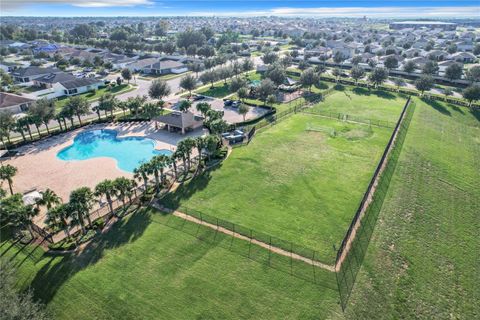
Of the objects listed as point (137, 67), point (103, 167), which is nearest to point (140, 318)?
point (103, 167)

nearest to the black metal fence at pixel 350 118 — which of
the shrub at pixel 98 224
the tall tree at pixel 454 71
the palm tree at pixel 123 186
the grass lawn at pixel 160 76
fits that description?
the tall tree at pixel 454 71

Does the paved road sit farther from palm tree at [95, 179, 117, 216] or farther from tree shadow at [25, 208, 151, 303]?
tree shadow at [25, 208, 151, 303]

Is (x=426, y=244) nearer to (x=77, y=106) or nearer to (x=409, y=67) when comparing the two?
(x=77, y=106)

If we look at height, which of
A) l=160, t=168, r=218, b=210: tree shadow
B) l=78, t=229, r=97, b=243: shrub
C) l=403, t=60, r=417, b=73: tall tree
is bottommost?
l=78, t=229, r=97, b=243: shrub

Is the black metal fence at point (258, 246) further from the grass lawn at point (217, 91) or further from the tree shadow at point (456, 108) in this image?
the tree shadow at point (456, 108)

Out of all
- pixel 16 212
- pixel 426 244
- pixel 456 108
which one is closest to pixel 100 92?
pixel 16 212

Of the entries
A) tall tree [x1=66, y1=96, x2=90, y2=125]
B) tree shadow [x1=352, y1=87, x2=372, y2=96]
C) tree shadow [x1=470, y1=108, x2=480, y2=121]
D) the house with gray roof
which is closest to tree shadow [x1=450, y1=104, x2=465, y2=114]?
tree shadow [x1=470, y1=108, x2=480, y2=121]
